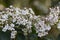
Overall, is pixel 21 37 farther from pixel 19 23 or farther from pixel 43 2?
pixel 43 2

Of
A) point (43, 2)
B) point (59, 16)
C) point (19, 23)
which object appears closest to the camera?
point (19, 23)

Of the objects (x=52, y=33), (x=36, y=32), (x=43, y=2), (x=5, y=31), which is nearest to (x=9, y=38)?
(x=5, y=31)

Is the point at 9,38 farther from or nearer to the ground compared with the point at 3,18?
nearer to the ground

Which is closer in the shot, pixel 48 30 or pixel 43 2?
pixel 48 30

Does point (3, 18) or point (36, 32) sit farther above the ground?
point (3, 18)

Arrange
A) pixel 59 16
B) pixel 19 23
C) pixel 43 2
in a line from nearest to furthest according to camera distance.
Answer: pixel 19 23, pixel 59 16, pixel 43 2

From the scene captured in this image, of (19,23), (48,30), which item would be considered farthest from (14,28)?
(48,30)

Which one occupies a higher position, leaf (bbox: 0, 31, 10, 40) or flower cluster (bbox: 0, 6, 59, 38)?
flower cluster (bbox: 0, 6, 59, 38)

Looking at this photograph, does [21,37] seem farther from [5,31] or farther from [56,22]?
[56,22]

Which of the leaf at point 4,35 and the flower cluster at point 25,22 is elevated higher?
the flower cluster at point 25,22
